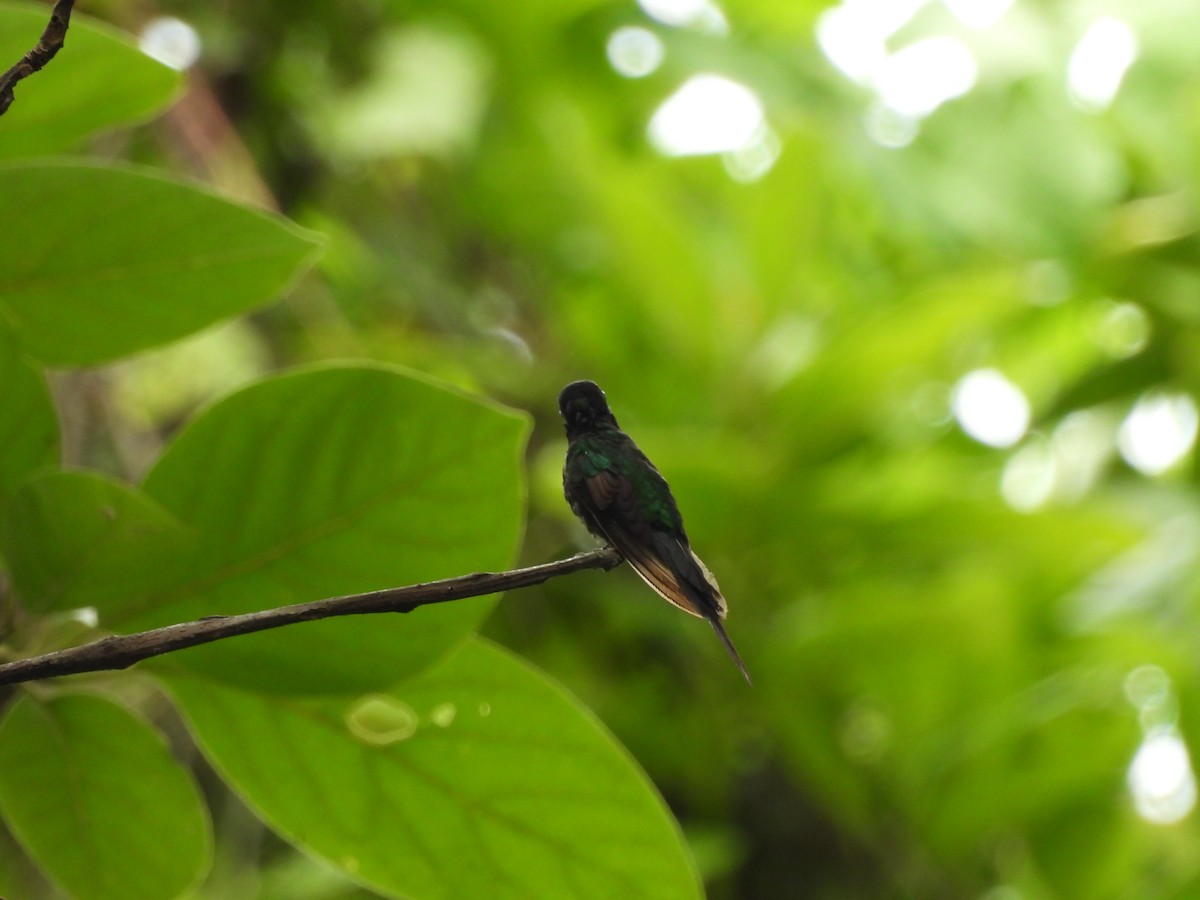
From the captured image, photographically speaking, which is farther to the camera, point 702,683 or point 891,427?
point 891,427

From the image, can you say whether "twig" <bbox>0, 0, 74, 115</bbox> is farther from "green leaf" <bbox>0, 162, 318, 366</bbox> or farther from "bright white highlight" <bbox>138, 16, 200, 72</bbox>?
"bright white highlight" <bbox>138, 16, 200, 72</bbox>

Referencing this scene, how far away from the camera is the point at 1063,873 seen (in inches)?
61.9

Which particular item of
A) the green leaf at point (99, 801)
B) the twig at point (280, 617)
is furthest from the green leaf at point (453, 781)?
the twig at point (280, 617)

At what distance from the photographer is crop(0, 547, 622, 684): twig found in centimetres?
31

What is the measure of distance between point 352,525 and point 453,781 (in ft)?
0.49

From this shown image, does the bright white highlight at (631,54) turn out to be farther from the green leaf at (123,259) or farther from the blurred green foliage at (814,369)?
the green leaf at (123,259)

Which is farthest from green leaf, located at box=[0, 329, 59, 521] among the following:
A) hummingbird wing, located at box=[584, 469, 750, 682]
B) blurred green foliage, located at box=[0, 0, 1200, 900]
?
blurred green foliage, located at box=[0, 0, 1200, 900]

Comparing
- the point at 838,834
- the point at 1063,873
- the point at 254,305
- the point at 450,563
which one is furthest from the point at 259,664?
the point at 838,834

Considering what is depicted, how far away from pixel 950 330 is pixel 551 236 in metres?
0.85

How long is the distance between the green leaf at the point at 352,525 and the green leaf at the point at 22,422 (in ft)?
0.24

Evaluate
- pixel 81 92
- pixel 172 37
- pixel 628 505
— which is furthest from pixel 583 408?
pixel 172 37

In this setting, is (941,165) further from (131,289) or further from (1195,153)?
(131,289)

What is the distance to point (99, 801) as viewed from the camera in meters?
0.59

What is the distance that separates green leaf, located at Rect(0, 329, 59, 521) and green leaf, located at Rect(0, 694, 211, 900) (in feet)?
0.36
